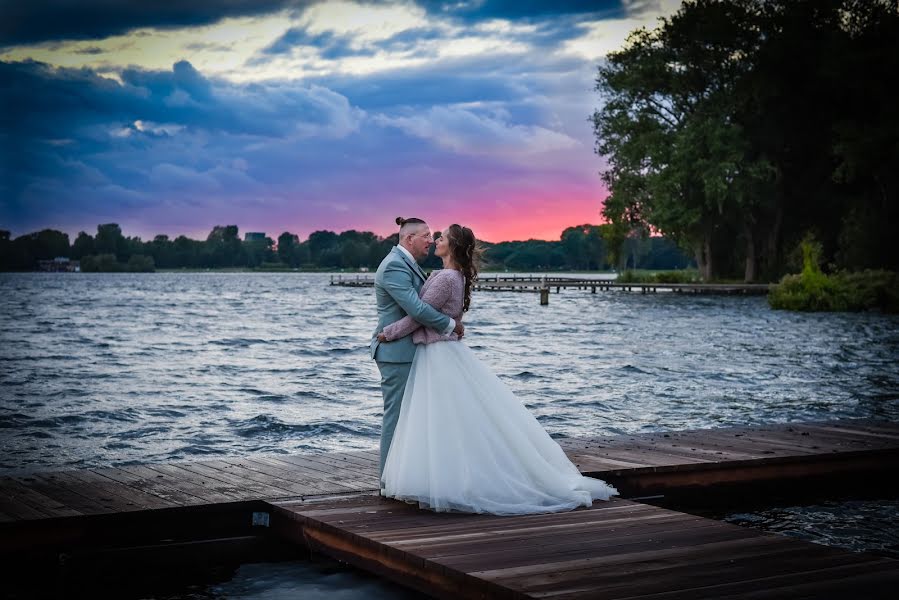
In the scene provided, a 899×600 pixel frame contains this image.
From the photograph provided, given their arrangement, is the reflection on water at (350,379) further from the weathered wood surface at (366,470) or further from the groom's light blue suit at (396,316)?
the groom's light blue suit at (396,316)

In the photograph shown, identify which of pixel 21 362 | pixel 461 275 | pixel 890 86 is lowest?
pixel 21 362

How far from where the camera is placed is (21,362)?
2880 cm

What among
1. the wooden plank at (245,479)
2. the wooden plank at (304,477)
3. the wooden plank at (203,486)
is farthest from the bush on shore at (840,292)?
the wooden plank at (203,486)

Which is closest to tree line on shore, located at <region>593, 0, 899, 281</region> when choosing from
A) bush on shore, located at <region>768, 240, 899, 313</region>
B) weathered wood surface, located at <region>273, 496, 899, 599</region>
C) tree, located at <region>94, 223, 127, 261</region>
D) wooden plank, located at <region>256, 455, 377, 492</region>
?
bush on shore, located at <region>768, 240, 899, 313</region>

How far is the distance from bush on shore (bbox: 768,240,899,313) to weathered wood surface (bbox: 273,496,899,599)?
43.7 m

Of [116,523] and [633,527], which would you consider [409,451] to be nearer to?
[633,527]

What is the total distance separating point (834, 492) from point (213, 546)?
598cm

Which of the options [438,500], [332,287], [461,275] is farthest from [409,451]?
[332,287]

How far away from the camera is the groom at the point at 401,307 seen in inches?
273

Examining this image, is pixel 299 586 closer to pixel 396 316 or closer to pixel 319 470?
pixel 319 470

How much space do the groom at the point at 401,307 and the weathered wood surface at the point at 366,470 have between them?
3.46 ft

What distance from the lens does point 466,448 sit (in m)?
6.93

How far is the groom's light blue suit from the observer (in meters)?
6.93

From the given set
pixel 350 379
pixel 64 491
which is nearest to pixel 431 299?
pixel 64 491
